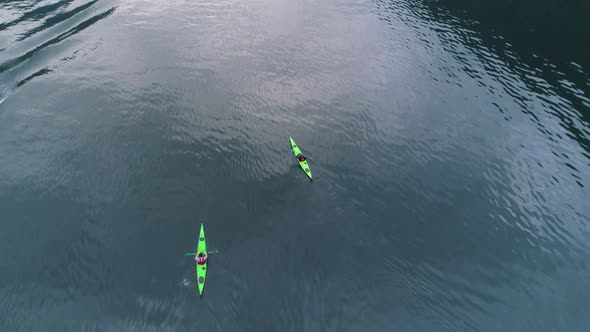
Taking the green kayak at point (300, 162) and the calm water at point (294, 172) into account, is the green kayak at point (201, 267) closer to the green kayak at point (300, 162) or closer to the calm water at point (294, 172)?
the calm water at point (294, 172)

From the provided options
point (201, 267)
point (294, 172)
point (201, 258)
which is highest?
point (294, 172)

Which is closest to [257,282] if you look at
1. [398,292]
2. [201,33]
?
[398,292]

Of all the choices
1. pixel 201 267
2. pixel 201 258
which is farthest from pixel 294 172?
pixel 201 267

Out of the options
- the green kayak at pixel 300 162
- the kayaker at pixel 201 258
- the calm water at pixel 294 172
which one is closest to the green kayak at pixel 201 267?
the kayaker at pixel 201 258

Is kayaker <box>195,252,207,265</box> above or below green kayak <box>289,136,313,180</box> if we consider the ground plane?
below

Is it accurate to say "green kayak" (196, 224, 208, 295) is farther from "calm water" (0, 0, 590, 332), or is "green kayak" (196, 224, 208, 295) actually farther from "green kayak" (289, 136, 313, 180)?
"green kayak" (289, 136, 313, 180)

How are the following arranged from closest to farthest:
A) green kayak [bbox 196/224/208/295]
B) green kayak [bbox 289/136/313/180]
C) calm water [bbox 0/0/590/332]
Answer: calm water [bbox 0/0/590/332], green kayak [bbox 196/224/208/295], green kayak [bbox 289/136/313/180]

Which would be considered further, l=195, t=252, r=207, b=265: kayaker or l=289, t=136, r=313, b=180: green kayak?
l=289, t=136, r=313, b=180: green kayak

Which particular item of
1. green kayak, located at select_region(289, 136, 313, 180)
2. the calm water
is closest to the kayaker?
the calm water

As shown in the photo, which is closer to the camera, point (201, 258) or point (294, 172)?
point (201, 258)

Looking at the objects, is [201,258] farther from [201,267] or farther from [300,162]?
[300,162]
